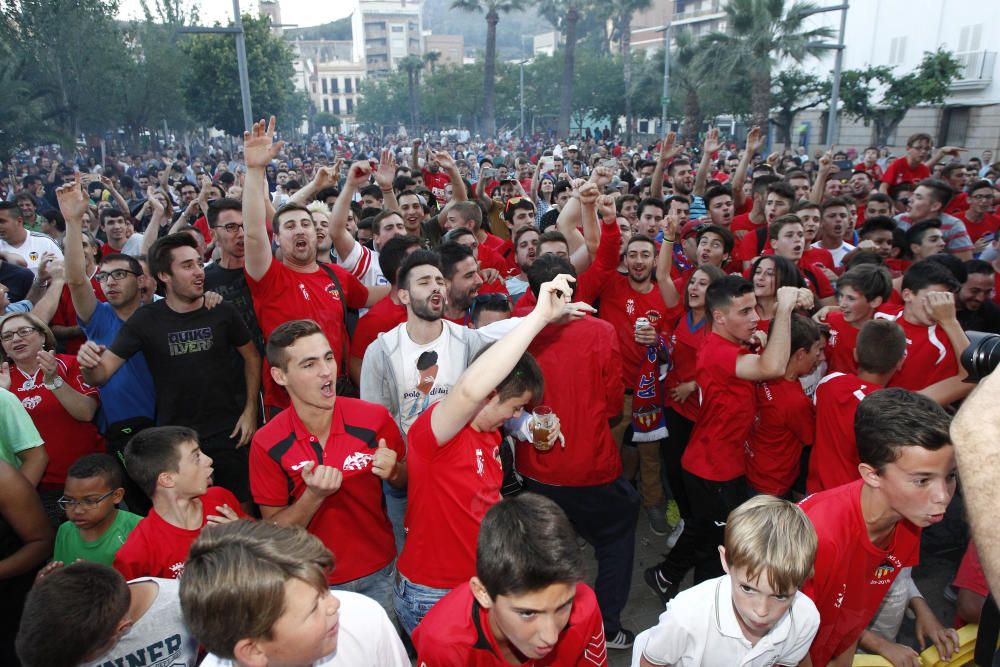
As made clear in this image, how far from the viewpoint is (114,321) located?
473 centimetres

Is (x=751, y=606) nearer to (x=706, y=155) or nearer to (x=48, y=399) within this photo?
(x=48, y=399)

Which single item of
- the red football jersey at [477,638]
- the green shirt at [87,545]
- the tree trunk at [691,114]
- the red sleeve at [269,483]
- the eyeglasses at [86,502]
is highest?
the tree trunk at [691,114]

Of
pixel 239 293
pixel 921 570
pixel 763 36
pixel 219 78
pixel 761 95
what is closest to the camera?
pixel 921 570

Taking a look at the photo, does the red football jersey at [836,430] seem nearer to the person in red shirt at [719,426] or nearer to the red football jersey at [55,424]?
the person in red shirt at [719,426]

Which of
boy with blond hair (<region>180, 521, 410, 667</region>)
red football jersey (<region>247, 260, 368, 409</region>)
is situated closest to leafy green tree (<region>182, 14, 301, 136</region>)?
red football jersey (<region>247, 260, 368, 409</region>)

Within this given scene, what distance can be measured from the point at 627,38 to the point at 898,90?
3761cm

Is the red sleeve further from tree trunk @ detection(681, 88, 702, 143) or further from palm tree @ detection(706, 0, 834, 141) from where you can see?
tree trunk @ detection(681, 88, 702, 143)

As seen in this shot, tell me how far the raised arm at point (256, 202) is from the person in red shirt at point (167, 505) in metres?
1.55

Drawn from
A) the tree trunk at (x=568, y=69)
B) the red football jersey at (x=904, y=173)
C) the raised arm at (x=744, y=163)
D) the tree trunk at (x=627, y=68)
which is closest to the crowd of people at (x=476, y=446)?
the raised arm at (x=744, y=163)

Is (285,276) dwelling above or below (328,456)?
above

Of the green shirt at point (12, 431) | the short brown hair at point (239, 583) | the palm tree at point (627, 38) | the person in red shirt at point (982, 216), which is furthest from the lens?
the palm tree at point (627, 38)

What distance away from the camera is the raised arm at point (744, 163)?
8242 mm

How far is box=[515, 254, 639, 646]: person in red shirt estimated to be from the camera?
372 centimetres

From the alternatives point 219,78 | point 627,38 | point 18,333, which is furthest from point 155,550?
point 627,38
